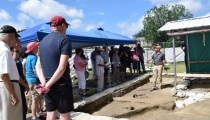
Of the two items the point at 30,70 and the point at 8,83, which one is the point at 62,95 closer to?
the point at 8,83

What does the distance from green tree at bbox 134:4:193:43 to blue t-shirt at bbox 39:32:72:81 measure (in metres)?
56.2

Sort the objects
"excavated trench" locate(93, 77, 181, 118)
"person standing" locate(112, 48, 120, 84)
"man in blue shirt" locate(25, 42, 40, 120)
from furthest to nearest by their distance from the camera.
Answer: "person standing" locate(112, 48, 120, 84) → "excavated trench" locate(93, 77, 181, 118) → "man in blue shirt" locate(25, 42, 40, 120)

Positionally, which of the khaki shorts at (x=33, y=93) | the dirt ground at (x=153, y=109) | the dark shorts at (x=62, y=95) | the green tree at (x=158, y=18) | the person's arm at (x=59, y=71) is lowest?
the dirt ground at (x=153, y=109)

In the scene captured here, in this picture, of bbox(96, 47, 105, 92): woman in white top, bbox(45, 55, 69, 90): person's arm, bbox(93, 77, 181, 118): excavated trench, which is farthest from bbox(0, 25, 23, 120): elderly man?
bbox(96, 47, 105, 92): woman in white top

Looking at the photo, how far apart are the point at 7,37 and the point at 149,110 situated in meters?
5.35

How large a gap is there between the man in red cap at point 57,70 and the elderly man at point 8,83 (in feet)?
1.41

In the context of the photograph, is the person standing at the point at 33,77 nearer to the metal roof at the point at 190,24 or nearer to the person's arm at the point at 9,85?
the person's arm at the point at 9,85

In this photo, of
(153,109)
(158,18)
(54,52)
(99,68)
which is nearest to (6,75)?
(54,52)

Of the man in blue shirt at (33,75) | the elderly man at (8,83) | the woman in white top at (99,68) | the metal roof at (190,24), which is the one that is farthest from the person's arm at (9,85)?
the metal roof at (190,24)

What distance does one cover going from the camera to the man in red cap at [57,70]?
3272 millimetres

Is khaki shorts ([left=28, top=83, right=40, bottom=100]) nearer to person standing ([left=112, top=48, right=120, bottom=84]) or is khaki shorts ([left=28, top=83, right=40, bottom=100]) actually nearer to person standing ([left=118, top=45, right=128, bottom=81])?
person standing ([left=112, top=48, right=120, bottom=84])

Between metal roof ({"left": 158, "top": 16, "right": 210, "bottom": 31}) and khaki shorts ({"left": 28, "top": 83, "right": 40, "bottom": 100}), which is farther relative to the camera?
metal roof ({"left": 158, "top": 16, "right": 210, "bottom": 31})

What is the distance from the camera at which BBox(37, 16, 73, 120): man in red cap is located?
3.27 m

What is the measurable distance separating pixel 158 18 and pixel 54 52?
64.1 m
